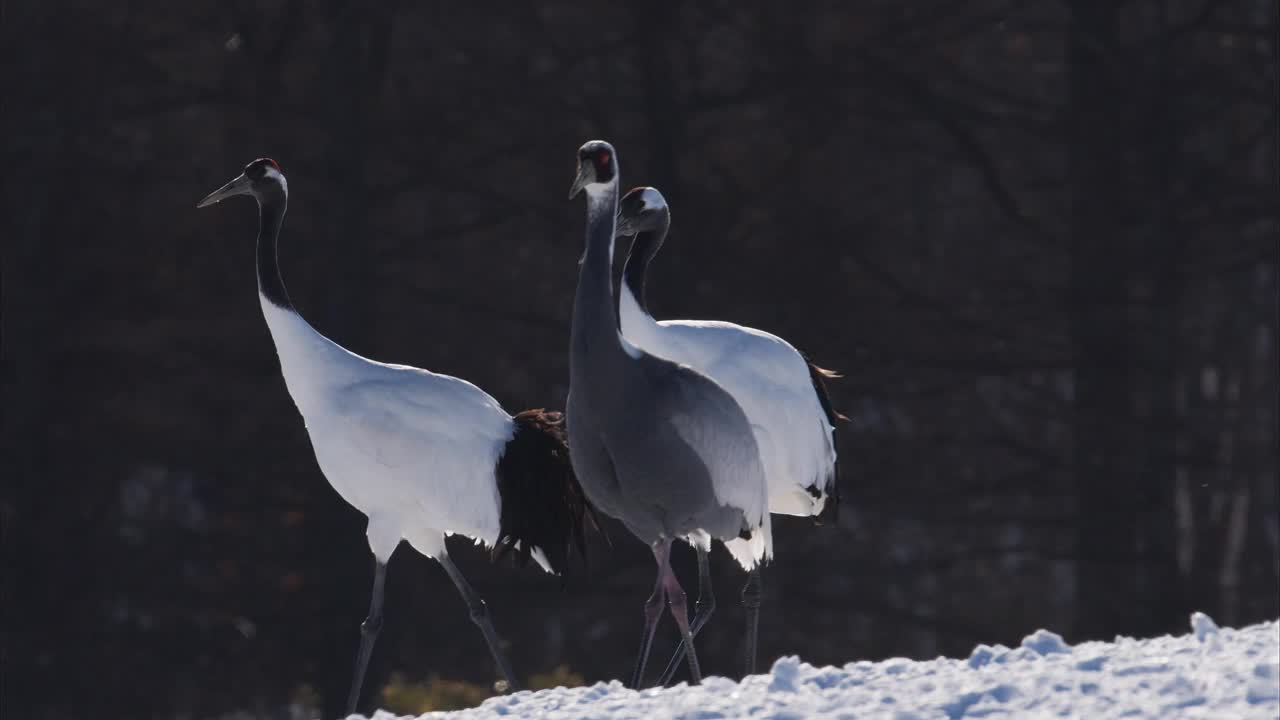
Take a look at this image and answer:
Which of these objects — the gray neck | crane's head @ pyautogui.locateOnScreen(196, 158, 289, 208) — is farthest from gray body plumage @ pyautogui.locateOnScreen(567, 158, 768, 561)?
crane's head @ pyautogui.locateOnScreen(196, 158, 289, 208)

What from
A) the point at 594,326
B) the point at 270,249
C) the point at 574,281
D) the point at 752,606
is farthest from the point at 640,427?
the point at 574,281

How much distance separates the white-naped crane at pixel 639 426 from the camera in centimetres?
655

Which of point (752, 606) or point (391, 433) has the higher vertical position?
point (391, 433)

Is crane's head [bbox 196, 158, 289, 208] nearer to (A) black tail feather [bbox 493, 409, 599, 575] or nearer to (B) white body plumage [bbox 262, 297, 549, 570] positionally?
(B) white body plumage [bbox 262, 297, 549, 570]

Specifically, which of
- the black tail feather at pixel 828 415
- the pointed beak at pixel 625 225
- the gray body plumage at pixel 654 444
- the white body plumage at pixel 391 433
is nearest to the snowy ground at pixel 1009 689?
the gray body plumage at pixel 654 444

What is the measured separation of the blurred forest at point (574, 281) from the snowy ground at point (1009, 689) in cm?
598

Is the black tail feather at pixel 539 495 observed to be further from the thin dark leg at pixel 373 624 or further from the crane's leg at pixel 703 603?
the crane's leg at pixel 703 603

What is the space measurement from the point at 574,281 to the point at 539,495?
4.36 metres

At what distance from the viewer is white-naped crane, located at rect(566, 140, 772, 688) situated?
655 centimetres

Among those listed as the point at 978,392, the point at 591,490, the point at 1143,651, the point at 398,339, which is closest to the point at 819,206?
the point at 978,392

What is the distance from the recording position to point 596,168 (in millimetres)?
6758

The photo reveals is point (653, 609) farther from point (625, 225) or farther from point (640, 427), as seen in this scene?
point (625, 225)

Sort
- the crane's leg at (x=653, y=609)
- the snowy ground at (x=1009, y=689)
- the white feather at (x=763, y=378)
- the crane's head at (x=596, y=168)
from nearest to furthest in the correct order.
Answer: the snowy ground at (x=1009, y=689)
the crane's head at (x=596, y=168)
the crane's leg at (x=653, y=609)
the white feather at (x=763, y=378)

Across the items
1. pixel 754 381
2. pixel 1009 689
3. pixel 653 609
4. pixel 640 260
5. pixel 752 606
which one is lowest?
pixel 752 606
